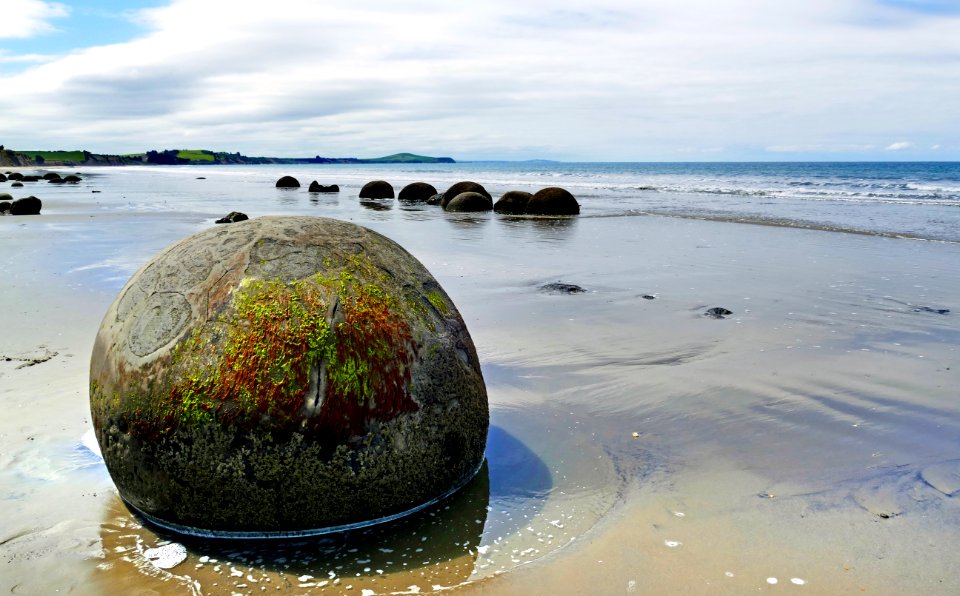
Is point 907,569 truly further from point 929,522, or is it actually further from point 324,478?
point 324,478

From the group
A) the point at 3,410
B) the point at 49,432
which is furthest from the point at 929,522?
the point at 3,410

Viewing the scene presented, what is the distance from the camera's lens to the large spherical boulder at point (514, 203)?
25.5m

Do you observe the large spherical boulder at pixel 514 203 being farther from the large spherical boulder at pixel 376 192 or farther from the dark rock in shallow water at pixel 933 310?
the dark rock in shallow water at pixel 933 310

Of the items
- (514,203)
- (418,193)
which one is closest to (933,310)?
(514,203)

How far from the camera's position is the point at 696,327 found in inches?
316

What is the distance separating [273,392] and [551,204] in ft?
71.3

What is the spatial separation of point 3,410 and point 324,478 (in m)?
3.15

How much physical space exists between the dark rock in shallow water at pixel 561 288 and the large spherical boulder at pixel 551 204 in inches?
566

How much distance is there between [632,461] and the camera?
15.3ft

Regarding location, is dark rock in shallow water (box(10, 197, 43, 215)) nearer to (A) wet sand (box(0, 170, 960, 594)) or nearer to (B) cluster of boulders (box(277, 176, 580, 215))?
(B) cluster of boulders (box(277, 176, 580, 215))

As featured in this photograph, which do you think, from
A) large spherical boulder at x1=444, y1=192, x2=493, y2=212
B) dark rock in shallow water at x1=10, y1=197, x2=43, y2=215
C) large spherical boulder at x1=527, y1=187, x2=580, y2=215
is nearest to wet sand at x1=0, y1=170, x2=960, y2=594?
large spherical boulder at x1=527, y1=187, x2=580, y2=215

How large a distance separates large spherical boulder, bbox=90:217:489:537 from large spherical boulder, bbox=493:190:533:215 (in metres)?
21.6

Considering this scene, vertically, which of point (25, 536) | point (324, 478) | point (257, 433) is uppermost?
point (257, 433)

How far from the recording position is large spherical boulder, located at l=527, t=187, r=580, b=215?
24703 millimetres
